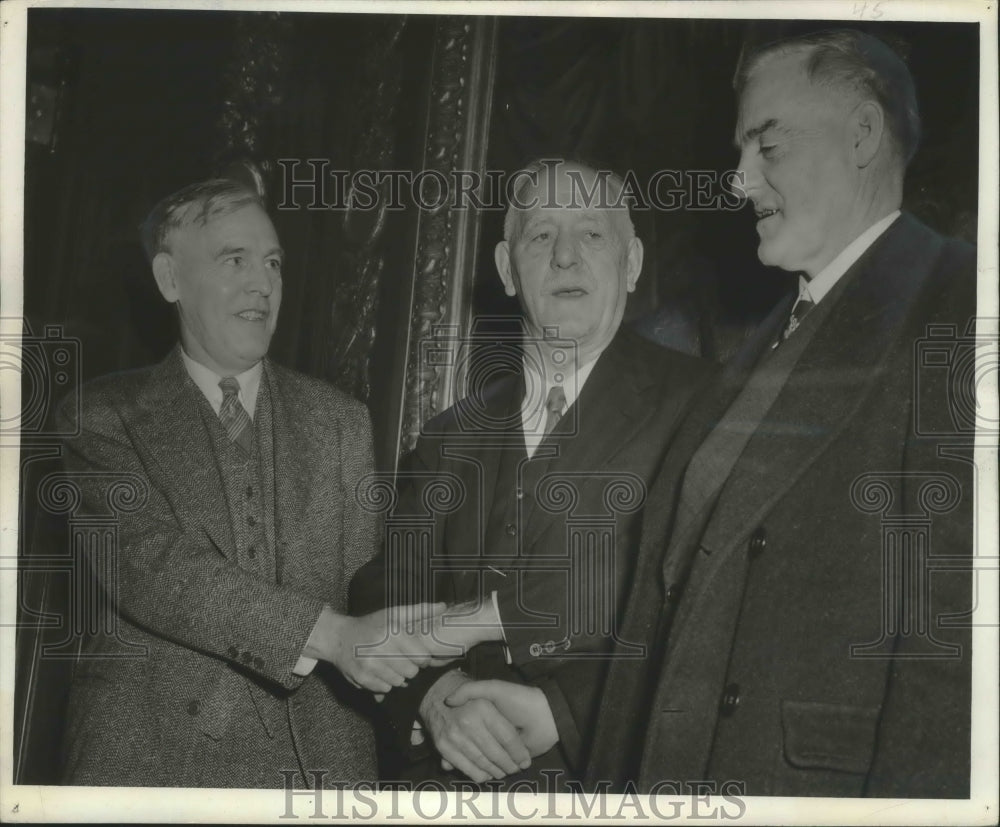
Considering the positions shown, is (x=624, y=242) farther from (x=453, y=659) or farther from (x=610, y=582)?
(x=453, y=659)

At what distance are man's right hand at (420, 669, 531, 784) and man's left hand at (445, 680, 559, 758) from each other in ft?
0.05

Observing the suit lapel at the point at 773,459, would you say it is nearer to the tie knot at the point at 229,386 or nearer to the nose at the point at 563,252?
the nose at the point at 563,252

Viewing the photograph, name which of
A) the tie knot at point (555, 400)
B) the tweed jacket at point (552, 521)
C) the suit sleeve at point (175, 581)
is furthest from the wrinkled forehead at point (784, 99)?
the suit sleeve at point (175, 581)

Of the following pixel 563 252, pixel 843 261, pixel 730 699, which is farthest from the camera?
pixel 563 252

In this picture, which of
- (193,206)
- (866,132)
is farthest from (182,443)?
(866,132)

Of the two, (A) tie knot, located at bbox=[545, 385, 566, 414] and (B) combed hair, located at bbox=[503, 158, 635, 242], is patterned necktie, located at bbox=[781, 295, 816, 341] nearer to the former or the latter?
(B) combed hair, located at bbox=[503, 158, 635, 242]

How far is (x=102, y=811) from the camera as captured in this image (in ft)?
10.5

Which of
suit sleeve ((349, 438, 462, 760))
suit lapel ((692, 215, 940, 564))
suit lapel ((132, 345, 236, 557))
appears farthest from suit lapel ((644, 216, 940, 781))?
suit lapel ((132, 345, 236, 557))

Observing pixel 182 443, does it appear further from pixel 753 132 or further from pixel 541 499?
pixel 753 132

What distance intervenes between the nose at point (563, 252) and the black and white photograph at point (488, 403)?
11 millimetres

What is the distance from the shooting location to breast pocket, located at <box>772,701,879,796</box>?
9.62 feet

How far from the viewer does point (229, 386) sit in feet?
10.8

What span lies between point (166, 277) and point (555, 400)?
1.05m

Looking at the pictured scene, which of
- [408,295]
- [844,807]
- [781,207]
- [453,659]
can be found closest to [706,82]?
[781,207]
